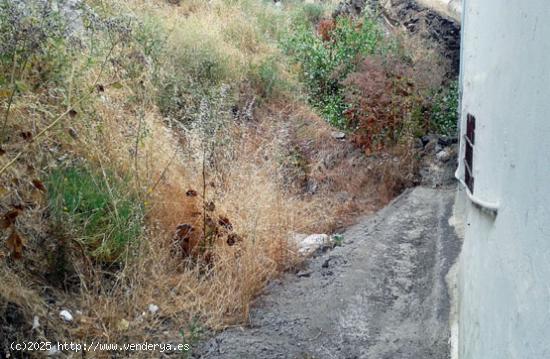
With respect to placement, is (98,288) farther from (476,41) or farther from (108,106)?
(476,41)

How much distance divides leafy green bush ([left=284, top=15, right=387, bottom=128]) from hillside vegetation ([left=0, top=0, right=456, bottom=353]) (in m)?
0.53

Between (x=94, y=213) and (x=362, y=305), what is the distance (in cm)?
194

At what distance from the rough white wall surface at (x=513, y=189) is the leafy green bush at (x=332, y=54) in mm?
5619

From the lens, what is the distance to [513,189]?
6.05ft

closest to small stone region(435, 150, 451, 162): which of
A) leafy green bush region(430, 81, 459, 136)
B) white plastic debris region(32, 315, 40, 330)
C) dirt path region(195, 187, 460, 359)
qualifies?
leafy green bush region(430, 81, 459, 136)

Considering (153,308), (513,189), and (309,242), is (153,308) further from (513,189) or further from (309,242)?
(513,189)

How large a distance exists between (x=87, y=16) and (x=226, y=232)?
6.61 feet

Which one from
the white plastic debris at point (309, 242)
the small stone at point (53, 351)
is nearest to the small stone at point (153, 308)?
the small stone at point (53, 351)

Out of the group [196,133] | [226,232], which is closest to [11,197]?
[226,232]

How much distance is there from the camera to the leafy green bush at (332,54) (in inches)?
A: 341

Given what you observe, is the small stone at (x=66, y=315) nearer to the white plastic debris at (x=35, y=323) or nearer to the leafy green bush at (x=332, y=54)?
the white plastic debris at (x=35, y=323)

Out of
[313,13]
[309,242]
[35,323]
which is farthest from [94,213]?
[313,13]

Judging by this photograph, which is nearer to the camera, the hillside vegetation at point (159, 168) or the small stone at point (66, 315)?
the small stone at point (66, 315)

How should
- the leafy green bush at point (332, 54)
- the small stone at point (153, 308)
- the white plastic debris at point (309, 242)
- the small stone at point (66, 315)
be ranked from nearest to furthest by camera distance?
the small stone at point (66, 315) → the small stone at point (153, 308) → the white plastic debris at point (309, 242) → the leafy green bush at point (332, 54)
